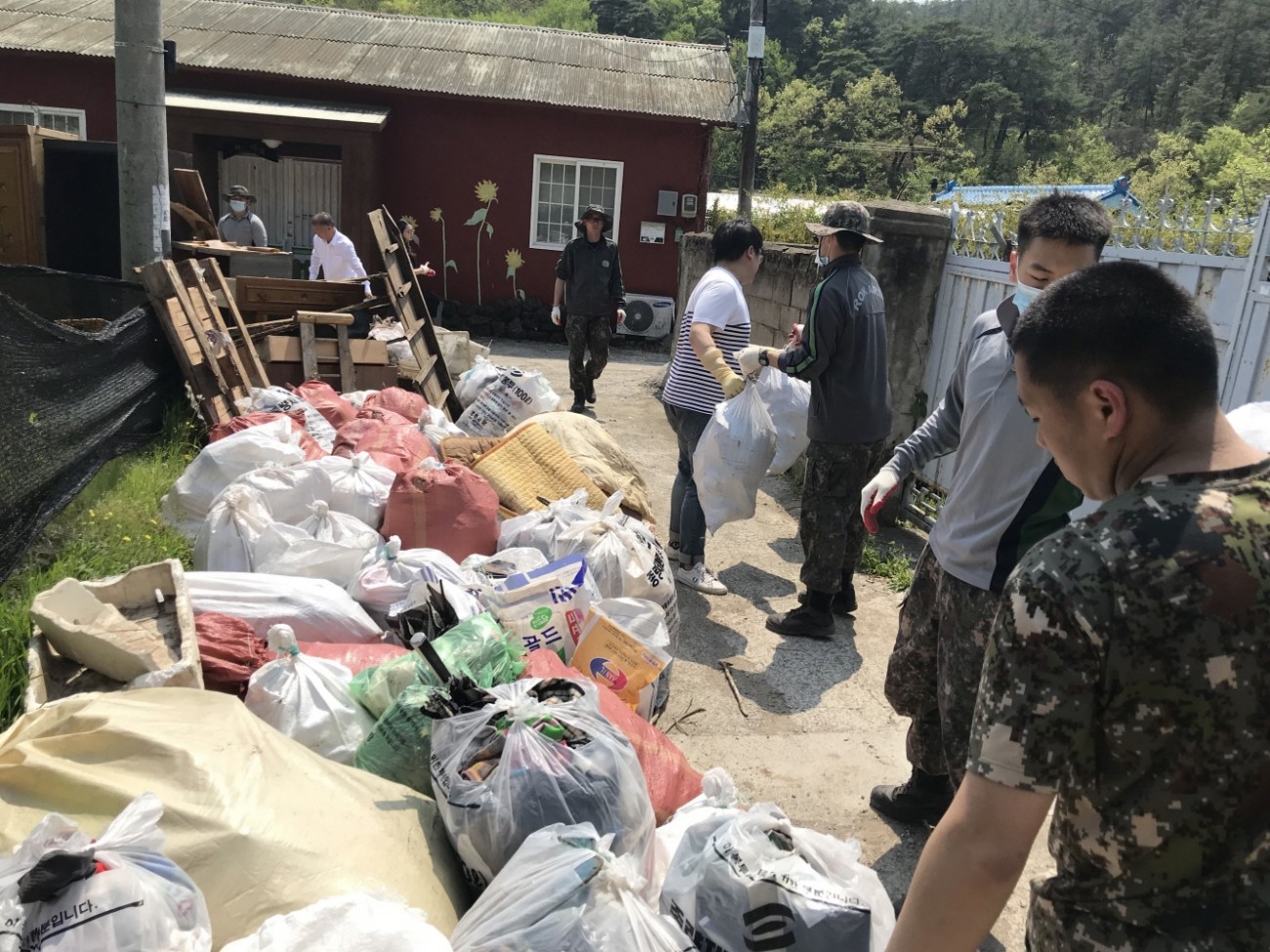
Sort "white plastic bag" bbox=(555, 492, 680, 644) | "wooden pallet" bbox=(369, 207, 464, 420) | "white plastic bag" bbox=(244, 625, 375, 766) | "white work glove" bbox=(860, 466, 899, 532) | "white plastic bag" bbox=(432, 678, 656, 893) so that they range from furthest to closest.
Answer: "wooden pallet" bbox=(369, 207, 464, 420), "white plastic bag" bbox=(555, 492, 680, 644), "white work glove" bbox=(860, 466, 899, 532), "white plastic bag" bbox=(244, 625, 375, 766), "white plastic bag" bbox=(432, 678, 656, 893)

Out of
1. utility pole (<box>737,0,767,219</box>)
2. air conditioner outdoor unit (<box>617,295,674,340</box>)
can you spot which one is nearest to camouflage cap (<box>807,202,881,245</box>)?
utility pole (<box>737,0,767,219</box>)

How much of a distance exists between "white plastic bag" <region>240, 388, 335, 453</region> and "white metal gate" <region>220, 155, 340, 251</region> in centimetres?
1140

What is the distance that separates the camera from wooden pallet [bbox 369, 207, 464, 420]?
701 centimetres

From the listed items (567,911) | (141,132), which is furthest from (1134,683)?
(141,132)

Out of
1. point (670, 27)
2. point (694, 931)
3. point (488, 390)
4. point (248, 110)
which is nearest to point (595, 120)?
point (248, 110)

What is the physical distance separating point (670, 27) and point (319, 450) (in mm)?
64291

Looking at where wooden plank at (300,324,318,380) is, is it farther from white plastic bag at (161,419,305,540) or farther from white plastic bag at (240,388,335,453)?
white plastic bag at (161,419,305,540)

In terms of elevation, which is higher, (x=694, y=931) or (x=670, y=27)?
(x=670, y=27)

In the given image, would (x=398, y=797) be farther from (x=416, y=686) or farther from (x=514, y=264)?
(x=514, y=264)

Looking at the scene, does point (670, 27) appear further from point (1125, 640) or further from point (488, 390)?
point (1125, 640)

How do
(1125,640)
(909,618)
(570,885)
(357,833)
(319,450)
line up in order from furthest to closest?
(319,450), (909,618), (357,833), (570,885), (1125,640)

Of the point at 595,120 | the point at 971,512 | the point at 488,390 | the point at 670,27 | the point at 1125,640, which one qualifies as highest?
the point at 670,27

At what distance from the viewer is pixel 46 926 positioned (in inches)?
59.4

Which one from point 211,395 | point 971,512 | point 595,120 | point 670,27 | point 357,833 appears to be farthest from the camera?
point 670,27
